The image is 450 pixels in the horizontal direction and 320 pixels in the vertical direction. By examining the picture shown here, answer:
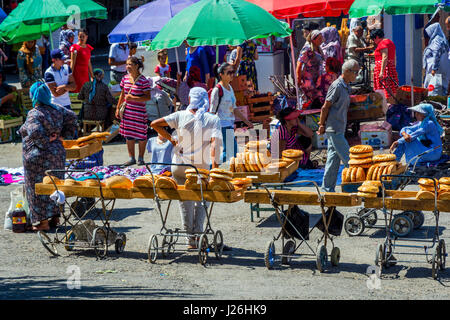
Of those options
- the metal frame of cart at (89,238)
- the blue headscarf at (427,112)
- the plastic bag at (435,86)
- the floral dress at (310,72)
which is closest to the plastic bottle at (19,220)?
the metal frame of cart at (89,238)

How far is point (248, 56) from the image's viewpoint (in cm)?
1820

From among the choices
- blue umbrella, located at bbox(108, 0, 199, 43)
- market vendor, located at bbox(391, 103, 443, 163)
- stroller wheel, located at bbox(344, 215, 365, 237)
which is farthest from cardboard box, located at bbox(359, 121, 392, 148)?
stroller wheel, located at bbox(344, 215, 365, 237)

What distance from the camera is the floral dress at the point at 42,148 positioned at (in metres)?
10.4

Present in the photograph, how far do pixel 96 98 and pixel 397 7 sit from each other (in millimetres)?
6034

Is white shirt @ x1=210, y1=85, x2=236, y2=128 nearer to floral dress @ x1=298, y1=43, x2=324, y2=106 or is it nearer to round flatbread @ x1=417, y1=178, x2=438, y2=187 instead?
floral dress @ x1=298, y1=43, x2=324, y2=106

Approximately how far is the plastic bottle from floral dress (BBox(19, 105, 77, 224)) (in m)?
0.17

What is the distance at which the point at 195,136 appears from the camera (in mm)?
9391

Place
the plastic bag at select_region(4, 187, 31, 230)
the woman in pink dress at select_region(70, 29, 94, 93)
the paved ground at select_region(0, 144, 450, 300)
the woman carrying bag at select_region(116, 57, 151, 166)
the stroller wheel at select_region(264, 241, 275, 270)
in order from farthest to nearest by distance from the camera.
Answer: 1. the woman in pink dress at select_region(70, 29, 94, 93)
2. the woman carrying bag at select_region(116, 57, 151, 166)
3. the plastic bag at select_region(4, 187, 31, 230)
4. the stroller wheel at select_region(264, 241, 275, 270)
5. the paved ground at select_region(0, 144, 450, 300)

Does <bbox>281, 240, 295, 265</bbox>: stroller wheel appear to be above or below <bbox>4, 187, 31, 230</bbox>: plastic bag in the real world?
below

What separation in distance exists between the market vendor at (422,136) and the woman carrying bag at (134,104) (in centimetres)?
443

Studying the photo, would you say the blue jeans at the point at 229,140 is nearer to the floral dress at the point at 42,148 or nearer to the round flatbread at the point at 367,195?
the floral dress at the point at 42,148

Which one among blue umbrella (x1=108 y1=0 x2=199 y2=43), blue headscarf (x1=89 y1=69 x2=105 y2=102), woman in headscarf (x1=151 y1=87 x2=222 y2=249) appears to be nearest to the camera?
woman in headscarf (x1=151 y1=87 x2=222 y2=249)

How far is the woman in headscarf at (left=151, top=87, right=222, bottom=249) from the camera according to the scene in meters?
9.36

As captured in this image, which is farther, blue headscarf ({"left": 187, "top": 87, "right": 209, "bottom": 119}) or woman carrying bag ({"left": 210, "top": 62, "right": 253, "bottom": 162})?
woman carrying bag ({"left": 210, "top": 62, "right": 253, "bottom": 162})
